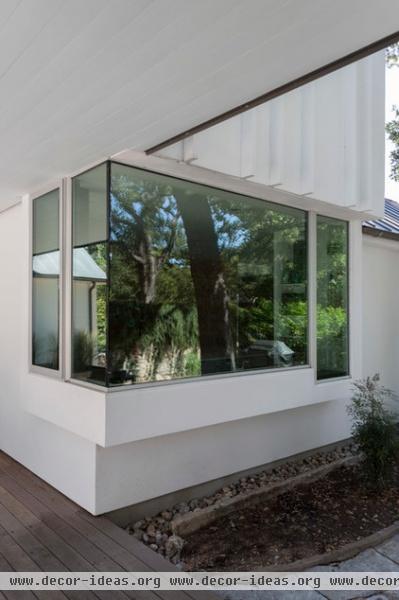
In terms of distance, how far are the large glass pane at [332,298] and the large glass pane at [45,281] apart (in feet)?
9.36

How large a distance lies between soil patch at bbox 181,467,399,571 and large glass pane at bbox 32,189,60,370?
6.30ft

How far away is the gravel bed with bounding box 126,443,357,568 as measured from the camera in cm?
331

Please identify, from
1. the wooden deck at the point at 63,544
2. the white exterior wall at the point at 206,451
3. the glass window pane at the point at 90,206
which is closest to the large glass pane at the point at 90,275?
the glass window pane at the point at 90,206

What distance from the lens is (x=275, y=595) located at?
279 centimetres

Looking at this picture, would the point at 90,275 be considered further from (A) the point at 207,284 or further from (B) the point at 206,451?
(B) the point at 206,451

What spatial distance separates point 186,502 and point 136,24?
365 cm

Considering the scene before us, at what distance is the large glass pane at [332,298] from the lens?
5023mm

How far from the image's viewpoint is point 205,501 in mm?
3984

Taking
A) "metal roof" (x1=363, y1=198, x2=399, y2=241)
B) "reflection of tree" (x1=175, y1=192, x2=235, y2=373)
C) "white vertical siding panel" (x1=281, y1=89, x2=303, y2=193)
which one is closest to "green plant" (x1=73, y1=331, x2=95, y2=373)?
"reflection of tree" (x1=175, y1=192, x2=235, y2=373)

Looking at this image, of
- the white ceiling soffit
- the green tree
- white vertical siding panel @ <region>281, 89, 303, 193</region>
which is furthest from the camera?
the green tree

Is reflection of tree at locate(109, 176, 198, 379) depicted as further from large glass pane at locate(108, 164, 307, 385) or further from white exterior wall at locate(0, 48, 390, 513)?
white exterior wall at locate(0, 48, 390, 513)

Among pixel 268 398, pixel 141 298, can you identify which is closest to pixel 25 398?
pixel 141 298

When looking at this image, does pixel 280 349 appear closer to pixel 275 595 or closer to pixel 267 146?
pixel 267 146

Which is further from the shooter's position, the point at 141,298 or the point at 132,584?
the point at 141,298
